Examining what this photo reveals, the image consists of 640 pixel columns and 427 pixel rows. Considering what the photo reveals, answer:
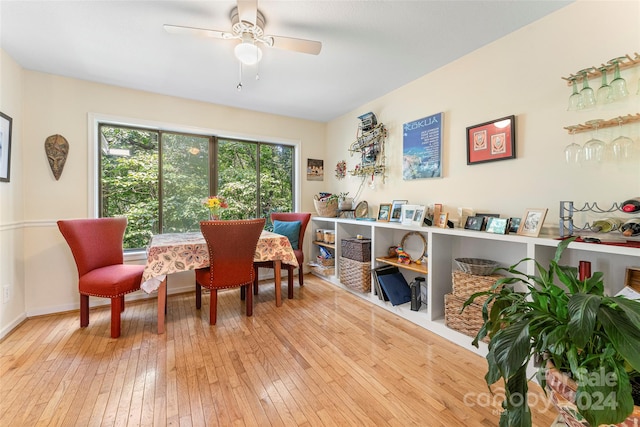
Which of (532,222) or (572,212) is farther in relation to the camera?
(532,222)

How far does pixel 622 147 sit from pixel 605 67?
0.49m

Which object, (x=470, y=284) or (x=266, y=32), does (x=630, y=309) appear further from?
(x=266, y=32)

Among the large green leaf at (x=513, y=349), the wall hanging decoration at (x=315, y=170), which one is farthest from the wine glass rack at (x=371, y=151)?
the large green leaf at (x=513, y=349)

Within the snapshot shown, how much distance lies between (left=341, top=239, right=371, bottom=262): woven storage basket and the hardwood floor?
0.69m

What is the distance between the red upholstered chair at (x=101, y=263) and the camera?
7.05 ft

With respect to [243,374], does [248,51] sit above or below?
above

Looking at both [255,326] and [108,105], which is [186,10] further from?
[255,326]

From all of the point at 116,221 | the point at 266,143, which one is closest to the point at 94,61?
the point at 116,221

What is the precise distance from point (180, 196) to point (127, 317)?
152cm

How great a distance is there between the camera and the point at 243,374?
1.70 metres

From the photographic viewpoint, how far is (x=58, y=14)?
1816 millimetres

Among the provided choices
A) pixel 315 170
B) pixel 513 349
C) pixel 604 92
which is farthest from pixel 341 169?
pixel 513 349

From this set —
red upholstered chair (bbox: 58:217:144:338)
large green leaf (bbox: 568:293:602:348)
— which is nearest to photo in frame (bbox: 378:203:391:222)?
large green leaf (bbox: 568:293:602:348)

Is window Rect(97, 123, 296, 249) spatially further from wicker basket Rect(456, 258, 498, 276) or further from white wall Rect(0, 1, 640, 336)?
wicker basket Rect(456, 258, 498, 276)
